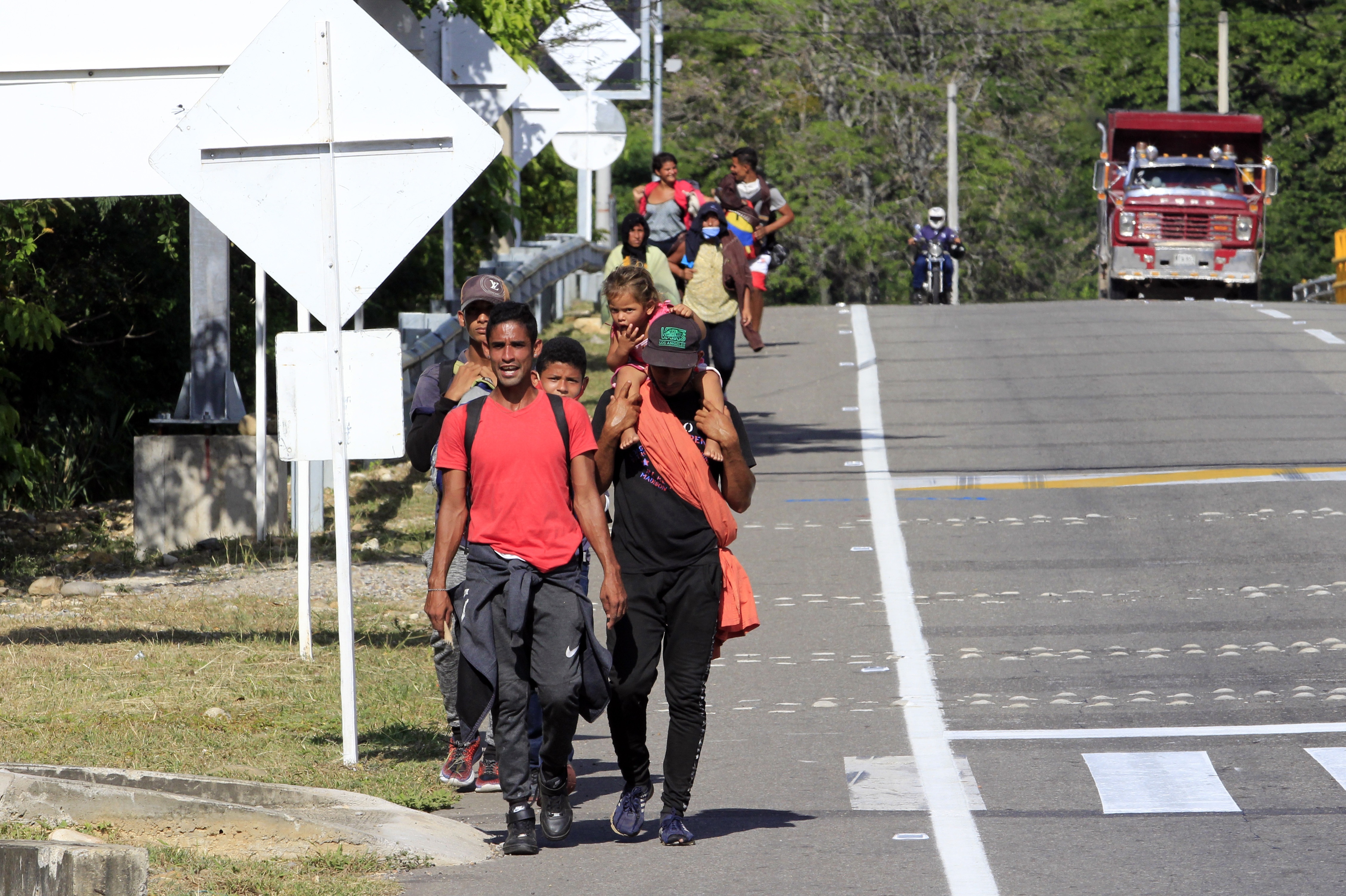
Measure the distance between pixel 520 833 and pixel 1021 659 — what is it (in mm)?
3819

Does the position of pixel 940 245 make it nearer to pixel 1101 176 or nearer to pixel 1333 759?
pixel 1101 176

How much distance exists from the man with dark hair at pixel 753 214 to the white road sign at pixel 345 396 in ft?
30.0

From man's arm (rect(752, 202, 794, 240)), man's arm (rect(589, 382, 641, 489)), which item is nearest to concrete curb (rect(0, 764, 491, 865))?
man's arm (rect(589, 382, 641, 489))

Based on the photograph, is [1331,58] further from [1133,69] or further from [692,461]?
[692,461]

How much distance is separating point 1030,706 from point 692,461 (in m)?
2.80

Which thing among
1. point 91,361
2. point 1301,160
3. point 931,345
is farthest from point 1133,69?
point 91,361

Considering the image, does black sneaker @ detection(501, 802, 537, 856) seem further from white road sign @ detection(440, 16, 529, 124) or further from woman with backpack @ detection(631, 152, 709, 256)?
white road sign @ detection(440, 16, 529, 124)

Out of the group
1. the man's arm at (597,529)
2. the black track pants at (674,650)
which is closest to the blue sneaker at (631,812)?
the black track pants at (674,650)

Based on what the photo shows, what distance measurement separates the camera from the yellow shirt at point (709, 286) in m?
15.4

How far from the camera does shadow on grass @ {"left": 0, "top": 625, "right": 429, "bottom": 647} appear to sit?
1002 centimetres

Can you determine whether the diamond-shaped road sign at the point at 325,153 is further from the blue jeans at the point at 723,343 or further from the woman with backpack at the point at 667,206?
the woman with backpack at the point at 667,206

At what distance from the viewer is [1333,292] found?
37.8 metres

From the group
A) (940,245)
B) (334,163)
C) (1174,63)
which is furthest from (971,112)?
(334,163)

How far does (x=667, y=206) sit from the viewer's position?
16062 millimetres
